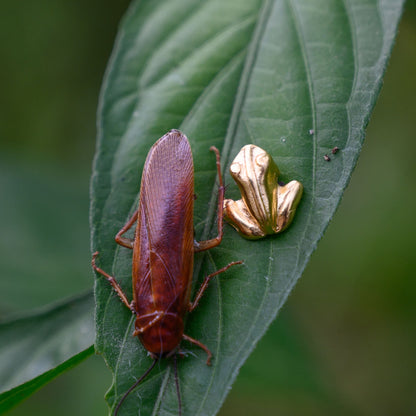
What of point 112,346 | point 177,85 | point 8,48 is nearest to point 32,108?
point 8,48

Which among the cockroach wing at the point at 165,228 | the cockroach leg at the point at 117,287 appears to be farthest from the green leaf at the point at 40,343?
the cockroach wing at the point at 165,228

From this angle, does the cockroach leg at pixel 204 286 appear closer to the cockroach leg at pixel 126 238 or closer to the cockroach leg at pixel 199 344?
the cockroach leg at pixel 199 344

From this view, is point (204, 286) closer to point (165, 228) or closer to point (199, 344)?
point (199, 344)

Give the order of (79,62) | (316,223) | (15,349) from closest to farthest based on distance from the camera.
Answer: (316,223)
(15,349)
(79,62)

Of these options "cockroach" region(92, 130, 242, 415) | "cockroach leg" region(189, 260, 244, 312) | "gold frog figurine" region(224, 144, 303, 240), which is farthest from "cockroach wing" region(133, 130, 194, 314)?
"gold frog figurine" region(224, 144, 303, 240)

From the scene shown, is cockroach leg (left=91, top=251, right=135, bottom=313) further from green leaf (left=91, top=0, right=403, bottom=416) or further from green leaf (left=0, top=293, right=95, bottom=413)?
green leaf (left=0, top=293, right=95, bottom=413)

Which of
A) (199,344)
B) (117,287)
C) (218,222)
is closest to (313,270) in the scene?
(218,222)

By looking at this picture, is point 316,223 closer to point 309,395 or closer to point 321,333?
point 309,395
